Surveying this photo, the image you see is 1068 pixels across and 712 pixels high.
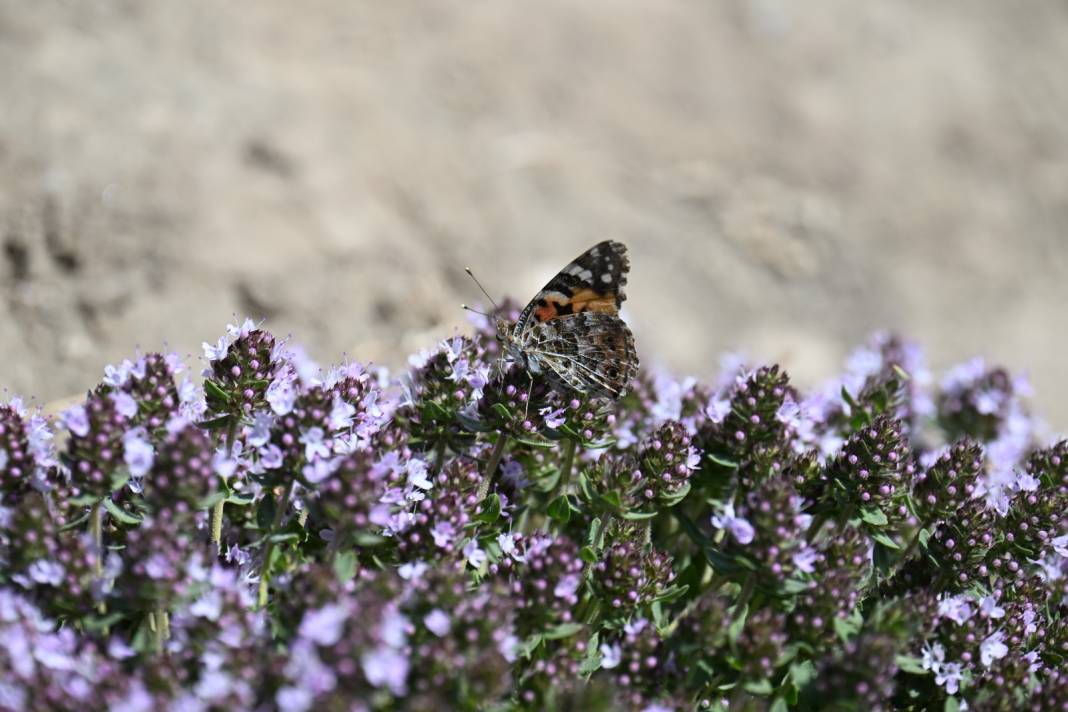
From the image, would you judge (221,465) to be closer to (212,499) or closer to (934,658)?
(212,499)

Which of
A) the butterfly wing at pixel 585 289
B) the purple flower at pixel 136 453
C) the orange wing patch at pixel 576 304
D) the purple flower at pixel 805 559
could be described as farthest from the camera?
the orange wing patch at pixel 576 304


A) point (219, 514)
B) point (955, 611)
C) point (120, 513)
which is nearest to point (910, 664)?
point (955, 611)

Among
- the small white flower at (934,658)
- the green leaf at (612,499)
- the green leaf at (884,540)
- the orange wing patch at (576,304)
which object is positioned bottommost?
the small white flower at (934,658)

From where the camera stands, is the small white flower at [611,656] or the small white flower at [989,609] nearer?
the small white flower at [611,656]

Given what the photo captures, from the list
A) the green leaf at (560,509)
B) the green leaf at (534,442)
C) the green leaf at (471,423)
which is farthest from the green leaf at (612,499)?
the green leaf at (471,423)

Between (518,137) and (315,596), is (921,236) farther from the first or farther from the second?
(315,596)

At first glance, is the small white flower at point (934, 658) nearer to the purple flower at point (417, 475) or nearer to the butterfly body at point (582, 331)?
the butterfly body at point (582, 331)

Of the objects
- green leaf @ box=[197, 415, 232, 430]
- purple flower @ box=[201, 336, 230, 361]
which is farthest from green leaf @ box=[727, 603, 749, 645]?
purple flower @ box=[201, 336, 230, 361]

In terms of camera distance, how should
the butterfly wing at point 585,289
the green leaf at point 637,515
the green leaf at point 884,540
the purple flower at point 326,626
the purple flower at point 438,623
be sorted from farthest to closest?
1. the butterfly wing at point 585,289
2. the green leaf at point 884,540
3. the green leaf at point 637,515
4. the purple flower at point 438,623
5. the purple flower at point 326,626
